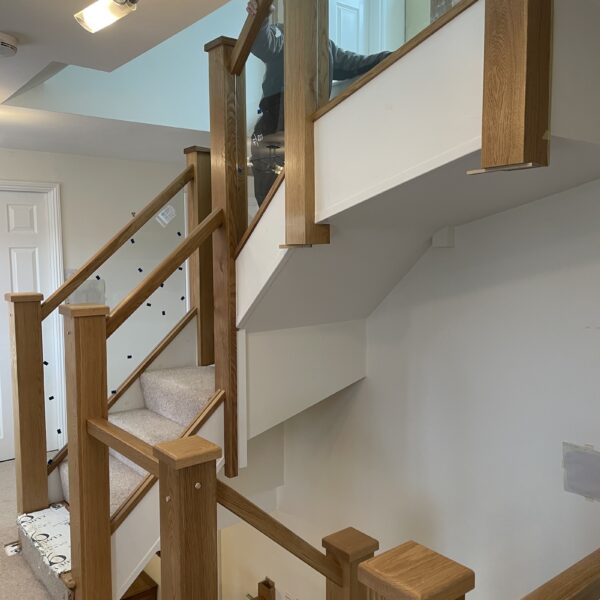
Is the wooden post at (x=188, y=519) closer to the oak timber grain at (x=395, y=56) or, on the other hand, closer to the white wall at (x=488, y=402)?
the oak timber grain at (x=395, y=56)

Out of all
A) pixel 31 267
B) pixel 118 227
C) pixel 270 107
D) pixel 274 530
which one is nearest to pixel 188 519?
pixel 274 530

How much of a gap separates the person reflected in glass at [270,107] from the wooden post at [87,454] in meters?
0.81

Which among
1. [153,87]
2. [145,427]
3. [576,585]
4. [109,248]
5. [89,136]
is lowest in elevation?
[145,427]

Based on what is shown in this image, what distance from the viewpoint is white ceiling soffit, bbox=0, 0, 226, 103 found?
1.92 metres

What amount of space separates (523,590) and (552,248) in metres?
1.34

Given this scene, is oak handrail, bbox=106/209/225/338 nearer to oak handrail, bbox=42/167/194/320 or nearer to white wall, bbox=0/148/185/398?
oak handrail, bbox=42/167/194/320

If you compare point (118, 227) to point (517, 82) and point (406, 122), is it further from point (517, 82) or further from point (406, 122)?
point (517, 82)

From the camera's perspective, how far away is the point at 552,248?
2.14 m

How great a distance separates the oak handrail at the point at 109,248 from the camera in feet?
8.77

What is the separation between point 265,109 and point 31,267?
2367mm

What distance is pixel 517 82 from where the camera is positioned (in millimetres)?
1262

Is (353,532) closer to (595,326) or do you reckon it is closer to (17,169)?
(595,326)

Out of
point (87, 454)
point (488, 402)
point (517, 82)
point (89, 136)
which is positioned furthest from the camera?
point (89, 136)

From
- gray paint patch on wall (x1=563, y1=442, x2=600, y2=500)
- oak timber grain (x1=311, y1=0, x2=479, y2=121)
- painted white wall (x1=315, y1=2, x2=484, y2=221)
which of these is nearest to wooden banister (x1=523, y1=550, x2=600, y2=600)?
painted white wall (x1=315, y1=2, x2=484, y2=221)
